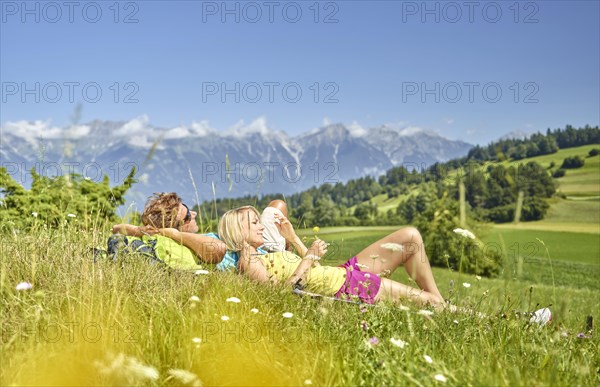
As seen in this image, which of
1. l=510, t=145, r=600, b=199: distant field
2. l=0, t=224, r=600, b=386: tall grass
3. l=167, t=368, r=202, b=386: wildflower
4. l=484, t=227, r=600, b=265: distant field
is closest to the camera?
l=167, t=368, r=202, b=386: wildflower

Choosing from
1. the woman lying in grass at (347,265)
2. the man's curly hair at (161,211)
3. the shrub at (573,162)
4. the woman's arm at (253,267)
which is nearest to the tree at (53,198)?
the man's curly hair at (161,211)

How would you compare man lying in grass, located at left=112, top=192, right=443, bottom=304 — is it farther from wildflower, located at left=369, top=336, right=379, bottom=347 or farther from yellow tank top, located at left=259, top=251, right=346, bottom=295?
wildflower, located at left=369, top=336, right=379, bottom=347

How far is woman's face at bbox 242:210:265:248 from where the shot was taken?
5.77 metres

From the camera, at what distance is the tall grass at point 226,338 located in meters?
2.87

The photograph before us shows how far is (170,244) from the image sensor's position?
210 inches

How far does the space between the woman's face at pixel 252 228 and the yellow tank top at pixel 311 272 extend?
17 centimetres

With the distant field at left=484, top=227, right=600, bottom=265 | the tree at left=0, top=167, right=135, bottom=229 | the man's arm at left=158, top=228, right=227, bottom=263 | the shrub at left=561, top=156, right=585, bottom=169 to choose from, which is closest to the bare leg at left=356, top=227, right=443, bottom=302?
the man's arm at left=158, top=228, right=227, bottom=263

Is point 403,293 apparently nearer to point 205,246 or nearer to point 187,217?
point 205,246

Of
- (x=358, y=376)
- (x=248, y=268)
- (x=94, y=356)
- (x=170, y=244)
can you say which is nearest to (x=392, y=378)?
(x=358, y=376)

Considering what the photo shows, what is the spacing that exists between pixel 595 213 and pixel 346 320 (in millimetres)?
83176

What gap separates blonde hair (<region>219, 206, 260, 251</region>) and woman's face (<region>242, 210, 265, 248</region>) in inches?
1.5

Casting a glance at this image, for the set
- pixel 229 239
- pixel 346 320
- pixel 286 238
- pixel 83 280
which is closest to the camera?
pixel 83 280

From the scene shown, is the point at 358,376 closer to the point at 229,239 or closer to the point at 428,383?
the point at 428,383

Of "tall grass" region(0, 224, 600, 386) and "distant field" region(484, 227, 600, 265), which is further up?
"tall grass" region(0, 224, 600, 386)
